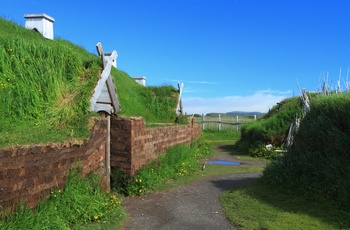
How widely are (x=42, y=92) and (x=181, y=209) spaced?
3.65 metres

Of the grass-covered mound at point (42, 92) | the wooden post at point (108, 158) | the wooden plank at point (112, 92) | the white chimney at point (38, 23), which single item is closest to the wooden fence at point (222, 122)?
the white chimney at point (38, 23)

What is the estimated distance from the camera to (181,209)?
22.2 feet

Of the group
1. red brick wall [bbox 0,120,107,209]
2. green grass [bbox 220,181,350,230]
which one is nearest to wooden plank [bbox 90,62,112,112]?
red brick wall [bbox 0,120,107,209]

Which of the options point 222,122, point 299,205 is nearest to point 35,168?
point 299,205

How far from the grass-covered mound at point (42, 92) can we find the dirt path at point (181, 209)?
177 cm

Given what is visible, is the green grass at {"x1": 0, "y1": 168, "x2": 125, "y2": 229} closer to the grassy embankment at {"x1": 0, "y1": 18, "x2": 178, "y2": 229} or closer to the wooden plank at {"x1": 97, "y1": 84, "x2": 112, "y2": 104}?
the grassy embankment at {"x1": 0, "y1": 18, "x2": 178, "y2": 229}

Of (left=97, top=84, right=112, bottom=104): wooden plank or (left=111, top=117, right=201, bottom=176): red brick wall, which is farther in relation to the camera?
(left=97, top=84, right=112, bottom=104): wooden plank

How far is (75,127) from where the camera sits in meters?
6.74

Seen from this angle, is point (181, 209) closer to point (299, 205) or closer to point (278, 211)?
point (278, 211)

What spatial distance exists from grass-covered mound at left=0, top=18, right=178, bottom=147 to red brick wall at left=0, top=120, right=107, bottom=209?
21cm

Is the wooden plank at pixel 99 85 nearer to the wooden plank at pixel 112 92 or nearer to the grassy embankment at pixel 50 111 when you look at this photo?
the grassy embankment at pixel 50 111

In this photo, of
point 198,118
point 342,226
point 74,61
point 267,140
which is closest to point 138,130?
point 74,61

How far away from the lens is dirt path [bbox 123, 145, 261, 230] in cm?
579

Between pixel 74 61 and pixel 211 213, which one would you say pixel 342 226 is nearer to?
pixel 211 213
